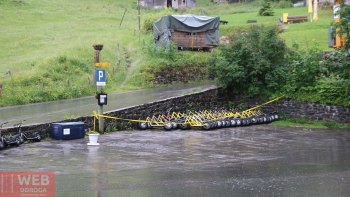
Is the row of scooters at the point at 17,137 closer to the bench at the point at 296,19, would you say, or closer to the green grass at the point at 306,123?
the green grass at the point at 306,123

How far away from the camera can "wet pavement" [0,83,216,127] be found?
76.8 feet

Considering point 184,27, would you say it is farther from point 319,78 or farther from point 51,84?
point 319,78

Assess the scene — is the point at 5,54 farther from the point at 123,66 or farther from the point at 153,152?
the point at 153,152

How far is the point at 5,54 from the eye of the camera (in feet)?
127

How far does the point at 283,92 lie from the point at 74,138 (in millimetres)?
12839

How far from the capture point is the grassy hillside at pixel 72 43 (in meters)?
30.7

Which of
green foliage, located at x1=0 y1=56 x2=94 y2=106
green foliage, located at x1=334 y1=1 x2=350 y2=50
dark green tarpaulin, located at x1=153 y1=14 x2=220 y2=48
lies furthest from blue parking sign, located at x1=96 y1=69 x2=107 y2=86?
dark green tarpaulin, located at x1=153 y1=14 x2=220 y2=48

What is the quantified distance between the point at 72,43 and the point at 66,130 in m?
20.8

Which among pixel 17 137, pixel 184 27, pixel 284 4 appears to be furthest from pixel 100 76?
pixel 284 4

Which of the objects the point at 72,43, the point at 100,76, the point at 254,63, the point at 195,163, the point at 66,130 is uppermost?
the point at 72,43

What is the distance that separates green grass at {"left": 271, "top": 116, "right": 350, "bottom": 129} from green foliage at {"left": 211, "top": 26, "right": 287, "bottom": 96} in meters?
2.12

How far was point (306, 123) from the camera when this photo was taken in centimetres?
2841

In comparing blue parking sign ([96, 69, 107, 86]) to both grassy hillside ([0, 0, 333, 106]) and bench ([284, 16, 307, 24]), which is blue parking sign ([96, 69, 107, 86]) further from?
bench ([284, 16, 307, 24])

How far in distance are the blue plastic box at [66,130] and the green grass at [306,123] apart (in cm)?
1116
